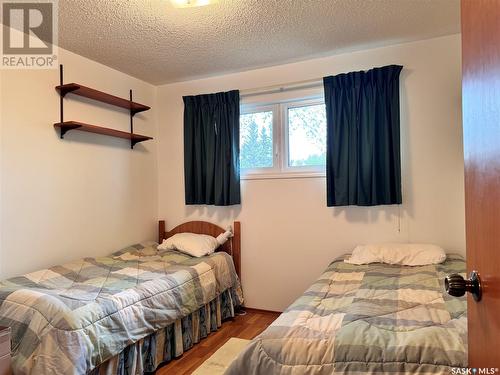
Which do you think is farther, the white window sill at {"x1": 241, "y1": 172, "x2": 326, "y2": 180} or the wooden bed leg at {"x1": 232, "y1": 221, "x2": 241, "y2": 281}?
the wooden bed leg at {"x1": 232, "y1": 221, "x2": 241, "y2": 281}

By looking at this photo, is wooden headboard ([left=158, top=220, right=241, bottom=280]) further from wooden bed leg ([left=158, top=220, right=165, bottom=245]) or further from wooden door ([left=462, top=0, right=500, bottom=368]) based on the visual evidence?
wooden door ([left=462, top=0, right=500, bottom=368])

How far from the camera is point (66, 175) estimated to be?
9.29 ft

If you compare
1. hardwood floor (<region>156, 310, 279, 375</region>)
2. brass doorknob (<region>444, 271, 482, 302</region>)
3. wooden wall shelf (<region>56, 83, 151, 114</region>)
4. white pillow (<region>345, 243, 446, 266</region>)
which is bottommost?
hardwood floor (<region>156, 310, 279, 375</region>)

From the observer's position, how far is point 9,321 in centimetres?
188

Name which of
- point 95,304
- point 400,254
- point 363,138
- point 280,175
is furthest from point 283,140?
point 95,304

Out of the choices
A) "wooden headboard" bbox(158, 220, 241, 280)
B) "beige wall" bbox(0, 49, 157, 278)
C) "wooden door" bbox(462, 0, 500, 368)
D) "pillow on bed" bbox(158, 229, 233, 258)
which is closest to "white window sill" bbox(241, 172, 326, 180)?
"wooden headboard" bbox(158, 220, 241, 280)

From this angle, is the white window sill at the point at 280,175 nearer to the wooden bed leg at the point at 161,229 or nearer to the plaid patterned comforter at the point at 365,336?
the wooden bed leg at the point at 161,229

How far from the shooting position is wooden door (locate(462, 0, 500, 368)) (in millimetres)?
646

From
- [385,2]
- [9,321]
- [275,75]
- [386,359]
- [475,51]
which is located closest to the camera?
[475,51]

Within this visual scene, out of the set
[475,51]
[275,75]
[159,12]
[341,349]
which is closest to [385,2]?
[275,75]

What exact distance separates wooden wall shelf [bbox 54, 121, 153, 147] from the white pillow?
2289 mm

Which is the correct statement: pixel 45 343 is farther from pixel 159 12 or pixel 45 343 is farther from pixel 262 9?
pixel 262 9

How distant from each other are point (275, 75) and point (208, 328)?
2.39m

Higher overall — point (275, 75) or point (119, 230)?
point (275, 75)
